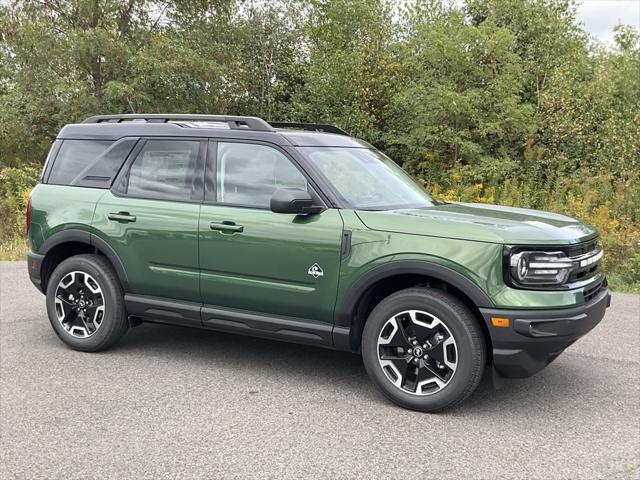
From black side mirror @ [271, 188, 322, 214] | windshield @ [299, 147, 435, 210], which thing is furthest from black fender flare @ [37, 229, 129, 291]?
windshield @ [299, 147, 435, 210]

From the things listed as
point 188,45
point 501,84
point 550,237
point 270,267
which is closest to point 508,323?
point 550,237

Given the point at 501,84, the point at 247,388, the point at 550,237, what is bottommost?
the point at 247,388

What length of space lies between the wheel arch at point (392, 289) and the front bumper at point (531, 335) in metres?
0.14

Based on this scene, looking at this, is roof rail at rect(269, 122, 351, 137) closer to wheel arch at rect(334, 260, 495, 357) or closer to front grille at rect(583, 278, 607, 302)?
wheel arch at rect(334, 260, 495, 357)

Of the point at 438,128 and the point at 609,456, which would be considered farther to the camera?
the point at 438,128

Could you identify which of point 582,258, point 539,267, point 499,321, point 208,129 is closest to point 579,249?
point 582,258

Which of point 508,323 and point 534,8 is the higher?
point 534,8

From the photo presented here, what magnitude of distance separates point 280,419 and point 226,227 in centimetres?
146

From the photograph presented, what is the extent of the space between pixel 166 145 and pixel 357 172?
1.57 meters

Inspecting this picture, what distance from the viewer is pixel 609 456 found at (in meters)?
3.49

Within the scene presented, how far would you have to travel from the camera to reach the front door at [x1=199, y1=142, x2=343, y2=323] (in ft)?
14.3

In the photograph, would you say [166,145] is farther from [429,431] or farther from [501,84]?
[501,84]

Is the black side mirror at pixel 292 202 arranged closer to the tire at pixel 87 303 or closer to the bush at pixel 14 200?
the tire at pixel 87 303

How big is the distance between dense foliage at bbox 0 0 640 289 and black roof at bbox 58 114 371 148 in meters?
7.65
